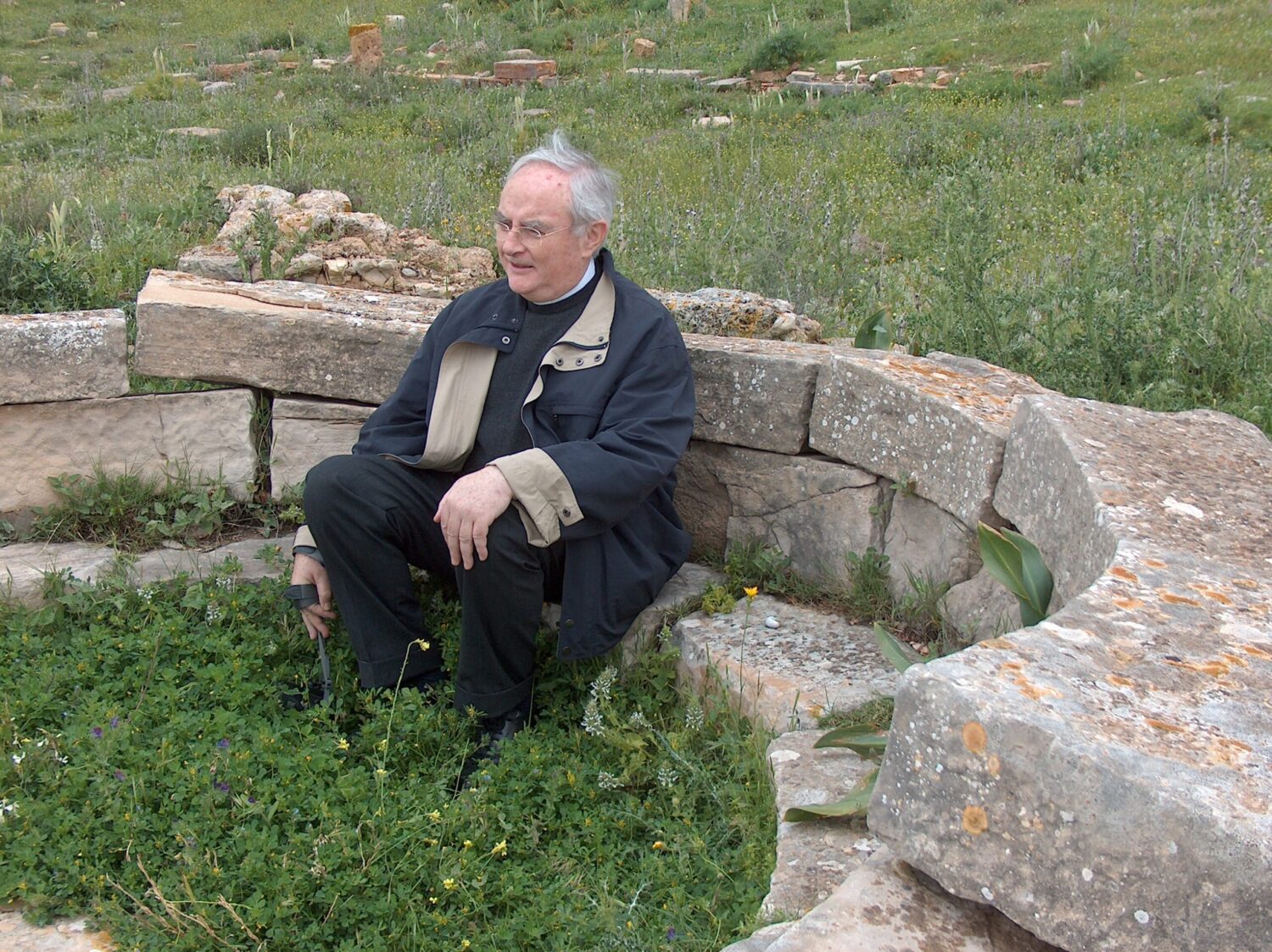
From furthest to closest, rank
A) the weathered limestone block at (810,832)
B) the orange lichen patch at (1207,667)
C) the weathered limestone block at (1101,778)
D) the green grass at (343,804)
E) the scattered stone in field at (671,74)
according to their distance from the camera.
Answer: the scattered stone in field at (671,74), the green grass at (343,804), the weathered limestone block at (810,832), the orange lichen patch at (1207,667), the weathered limestone block at (1101,778)

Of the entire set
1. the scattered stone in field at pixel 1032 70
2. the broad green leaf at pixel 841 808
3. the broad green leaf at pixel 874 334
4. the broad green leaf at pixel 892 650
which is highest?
the scattered stone in field at pixel 1032 70

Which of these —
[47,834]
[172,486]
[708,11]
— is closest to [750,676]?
[47,834]

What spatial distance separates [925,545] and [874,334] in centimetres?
102

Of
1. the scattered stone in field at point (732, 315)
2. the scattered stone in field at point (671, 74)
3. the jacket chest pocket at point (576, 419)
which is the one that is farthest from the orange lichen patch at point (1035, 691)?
the scattered stone in field at point (671, 74)

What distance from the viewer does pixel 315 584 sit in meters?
3.57

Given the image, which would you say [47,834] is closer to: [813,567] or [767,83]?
[813,567]

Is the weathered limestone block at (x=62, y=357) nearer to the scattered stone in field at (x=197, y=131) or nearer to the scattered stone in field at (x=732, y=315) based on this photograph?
the scattered stone in field at (x=732, y=315)

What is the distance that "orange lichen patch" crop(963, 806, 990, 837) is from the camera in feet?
5.85

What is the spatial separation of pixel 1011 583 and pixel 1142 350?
5.76 feet

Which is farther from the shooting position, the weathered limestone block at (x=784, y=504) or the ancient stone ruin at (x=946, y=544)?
the weathered limestone block at (x=784, y=504)

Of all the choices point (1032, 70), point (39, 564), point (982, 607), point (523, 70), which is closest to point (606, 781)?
point (982, 607)

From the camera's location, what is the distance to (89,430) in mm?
4215

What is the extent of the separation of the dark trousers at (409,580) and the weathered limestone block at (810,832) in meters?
0.81

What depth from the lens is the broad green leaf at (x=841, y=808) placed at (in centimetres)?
254
